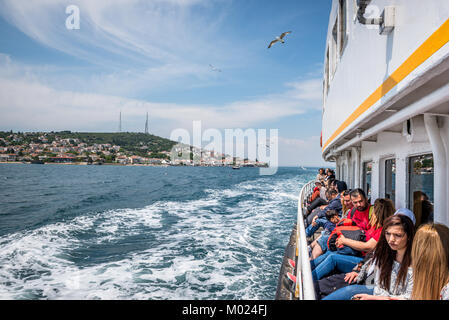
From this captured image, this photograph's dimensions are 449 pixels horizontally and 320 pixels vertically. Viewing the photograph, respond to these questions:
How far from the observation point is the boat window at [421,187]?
110 inches

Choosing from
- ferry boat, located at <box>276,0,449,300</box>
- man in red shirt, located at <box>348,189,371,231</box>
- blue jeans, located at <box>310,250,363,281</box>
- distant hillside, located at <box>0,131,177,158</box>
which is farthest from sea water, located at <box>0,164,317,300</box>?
distant hillside, located at <box>0,131,177,158</box>

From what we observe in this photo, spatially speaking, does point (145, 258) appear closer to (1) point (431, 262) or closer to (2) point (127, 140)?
(1) point (431, 262)

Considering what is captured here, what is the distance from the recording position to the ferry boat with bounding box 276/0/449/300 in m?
1.49

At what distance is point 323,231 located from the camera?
12.7ft

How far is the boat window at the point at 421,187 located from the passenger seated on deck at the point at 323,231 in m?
1.02

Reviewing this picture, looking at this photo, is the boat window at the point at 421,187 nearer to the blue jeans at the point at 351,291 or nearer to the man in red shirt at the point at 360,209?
the man in red shirt at the point at 360,209

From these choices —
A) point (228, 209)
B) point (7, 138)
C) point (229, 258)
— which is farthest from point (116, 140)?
point (229, 258)

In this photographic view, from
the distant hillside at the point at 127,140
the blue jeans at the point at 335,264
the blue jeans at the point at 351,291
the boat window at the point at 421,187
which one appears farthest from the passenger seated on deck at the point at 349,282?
the distant hillside at the point at 127,140

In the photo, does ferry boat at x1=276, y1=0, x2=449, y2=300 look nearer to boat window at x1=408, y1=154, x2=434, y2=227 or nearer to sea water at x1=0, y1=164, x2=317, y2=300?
boat window at x1=408, y1=154, x2=434, y2=227

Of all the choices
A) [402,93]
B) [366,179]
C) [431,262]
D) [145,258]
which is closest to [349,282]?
[431,262]

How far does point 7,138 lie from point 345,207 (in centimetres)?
10313

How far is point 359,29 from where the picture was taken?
322 cm

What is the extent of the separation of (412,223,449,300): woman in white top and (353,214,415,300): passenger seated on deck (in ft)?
0.57

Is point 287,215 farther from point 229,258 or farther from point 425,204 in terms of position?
point 425,204
